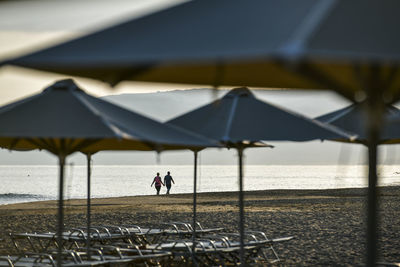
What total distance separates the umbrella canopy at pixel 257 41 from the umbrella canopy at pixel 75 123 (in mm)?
1258

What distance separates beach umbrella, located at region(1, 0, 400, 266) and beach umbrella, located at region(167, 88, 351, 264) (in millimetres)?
2711

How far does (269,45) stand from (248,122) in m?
4.36

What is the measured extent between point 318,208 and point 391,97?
62.2ft

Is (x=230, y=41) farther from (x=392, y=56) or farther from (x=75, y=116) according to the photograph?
(x=75, y=116)

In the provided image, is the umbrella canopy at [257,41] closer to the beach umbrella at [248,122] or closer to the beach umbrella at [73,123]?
the beach umbrella at [73,123]

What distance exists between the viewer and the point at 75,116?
5797mm


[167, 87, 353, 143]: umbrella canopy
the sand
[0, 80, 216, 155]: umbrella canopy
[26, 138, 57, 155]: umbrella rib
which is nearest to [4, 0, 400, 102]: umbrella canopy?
[0, 80, 216, 155]: umbrella canopy

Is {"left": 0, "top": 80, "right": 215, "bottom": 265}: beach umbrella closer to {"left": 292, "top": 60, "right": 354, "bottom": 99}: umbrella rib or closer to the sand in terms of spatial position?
{"left": 292, "top": 60, "right": 354, "bottom": 99}: umbrella rib

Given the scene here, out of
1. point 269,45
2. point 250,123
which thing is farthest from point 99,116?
point 269,45

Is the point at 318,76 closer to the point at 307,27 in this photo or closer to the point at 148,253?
the point at 307,27

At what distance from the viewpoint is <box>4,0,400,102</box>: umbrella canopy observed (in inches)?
127

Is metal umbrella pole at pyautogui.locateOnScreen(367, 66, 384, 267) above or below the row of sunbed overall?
above

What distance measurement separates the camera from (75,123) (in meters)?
5.68

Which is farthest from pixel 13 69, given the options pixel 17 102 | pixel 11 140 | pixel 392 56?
pixel 11 140
